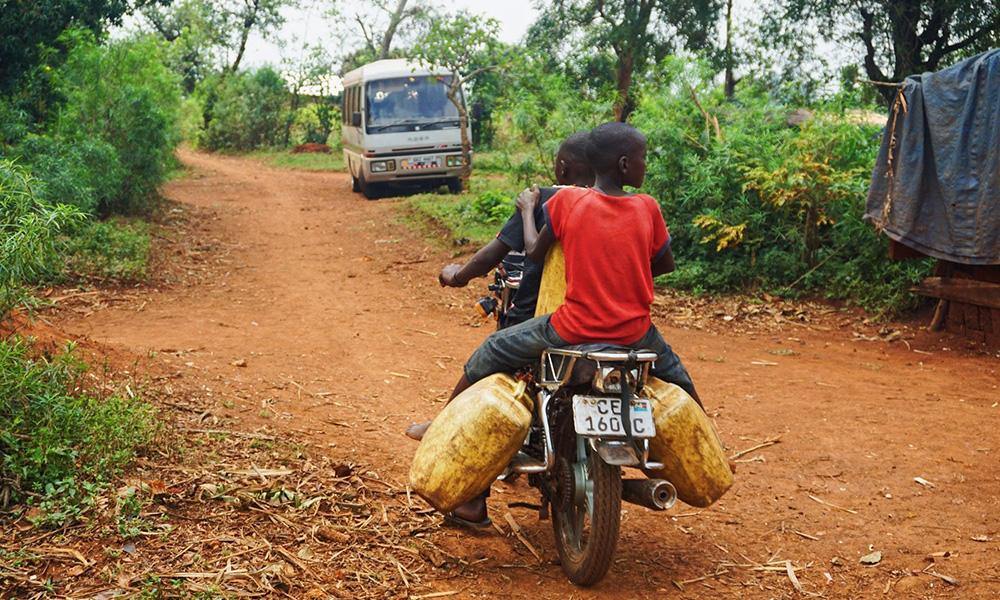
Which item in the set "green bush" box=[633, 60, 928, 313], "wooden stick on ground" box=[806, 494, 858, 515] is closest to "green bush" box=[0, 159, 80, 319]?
"wooden stick on ground" box=[806, 494, 858, 515]

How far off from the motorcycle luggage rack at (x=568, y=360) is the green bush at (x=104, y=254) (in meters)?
7.70

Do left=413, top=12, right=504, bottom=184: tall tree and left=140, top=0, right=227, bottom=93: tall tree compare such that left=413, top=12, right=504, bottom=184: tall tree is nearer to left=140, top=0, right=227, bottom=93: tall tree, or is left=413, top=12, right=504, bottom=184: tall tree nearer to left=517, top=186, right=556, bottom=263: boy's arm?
left=517, top=186, right=556, bottom=263: boy's arm

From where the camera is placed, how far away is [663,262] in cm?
411

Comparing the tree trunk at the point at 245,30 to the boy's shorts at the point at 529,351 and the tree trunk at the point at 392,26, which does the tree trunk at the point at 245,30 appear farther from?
the boy's shorts at the point at 529,351

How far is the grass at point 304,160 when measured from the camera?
1138 inches

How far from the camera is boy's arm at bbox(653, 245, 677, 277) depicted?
408 cm

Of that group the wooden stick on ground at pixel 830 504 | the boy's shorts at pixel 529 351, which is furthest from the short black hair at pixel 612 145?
the wooden stick on ground at pixel 830 504

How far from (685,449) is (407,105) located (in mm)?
15676

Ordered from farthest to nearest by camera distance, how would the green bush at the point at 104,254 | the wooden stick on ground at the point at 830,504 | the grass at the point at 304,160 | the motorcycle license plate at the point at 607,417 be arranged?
1. the grass at the point at 304,160
2. the green bush at the point at 104,254
3. the wooden stick on ground at the point at 830,504
4. the motorcycle license plate at the point at 607,417

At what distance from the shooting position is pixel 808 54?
1773 cm

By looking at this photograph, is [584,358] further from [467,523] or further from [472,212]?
[472,212]

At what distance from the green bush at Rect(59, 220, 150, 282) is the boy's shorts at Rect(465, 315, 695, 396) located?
735 centimetres

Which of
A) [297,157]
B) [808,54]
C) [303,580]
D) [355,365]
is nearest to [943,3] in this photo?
[808,54]

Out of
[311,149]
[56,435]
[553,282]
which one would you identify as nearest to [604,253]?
[553,282]
